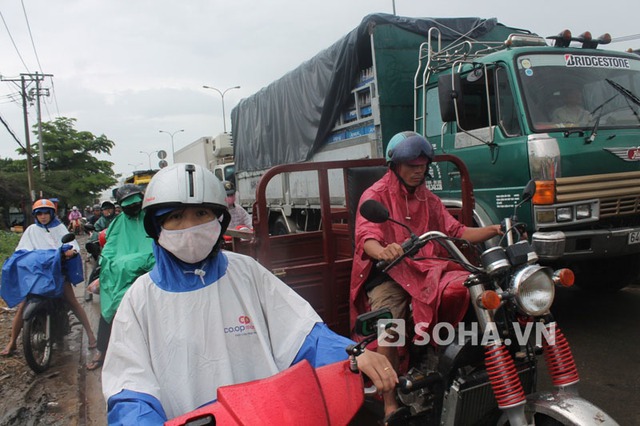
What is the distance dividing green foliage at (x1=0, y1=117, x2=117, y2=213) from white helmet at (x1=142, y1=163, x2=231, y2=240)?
30.2 meters

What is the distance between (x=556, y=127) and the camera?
444 cm

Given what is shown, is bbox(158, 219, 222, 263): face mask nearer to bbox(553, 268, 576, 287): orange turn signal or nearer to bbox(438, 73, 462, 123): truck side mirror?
bbox(553, 268, 576, 287): orange turn signal

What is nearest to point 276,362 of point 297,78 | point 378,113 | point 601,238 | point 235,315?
point 235,315

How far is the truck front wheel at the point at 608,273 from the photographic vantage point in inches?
215

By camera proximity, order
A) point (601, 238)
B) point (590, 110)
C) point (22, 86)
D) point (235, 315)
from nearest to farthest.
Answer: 1. point (235, 315)
2. point (601, 238)
3. point (590, 110)
4. point (22, 86)

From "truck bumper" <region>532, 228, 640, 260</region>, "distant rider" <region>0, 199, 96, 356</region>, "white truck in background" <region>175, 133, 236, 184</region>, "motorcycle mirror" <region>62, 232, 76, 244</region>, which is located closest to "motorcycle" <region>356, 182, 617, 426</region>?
"truck bumper" <region>532, 228, 640, 260</region>

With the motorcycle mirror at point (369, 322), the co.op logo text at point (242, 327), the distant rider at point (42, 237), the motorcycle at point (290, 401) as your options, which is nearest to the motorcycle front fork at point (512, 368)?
the motorcycle mirror at point (369, 322)

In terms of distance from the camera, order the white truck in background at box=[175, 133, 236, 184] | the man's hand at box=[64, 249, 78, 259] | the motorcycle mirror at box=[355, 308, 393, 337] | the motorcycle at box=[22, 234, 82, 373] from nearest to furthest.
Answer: the motorcycle mirror at box=[355, 308, 393, 337]
the motorcycle at box=[22, 234, 82, 373]
the man's hand at box=[64, 249, 78, 259]
the white truck in background at box=[175, 133, 236, 184]

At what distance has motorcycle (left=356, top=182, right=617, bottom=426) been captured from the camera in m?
1.94

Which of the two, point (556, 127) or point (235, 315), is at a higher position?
point (556, 127)

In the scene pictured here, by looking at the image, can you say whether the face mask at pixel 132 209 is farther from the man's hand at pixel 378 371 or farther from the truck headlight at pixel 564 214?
the truck headlight at pixel 564 214

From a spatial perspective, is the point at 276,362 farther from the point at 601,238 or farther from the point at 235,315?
the point at 601,238

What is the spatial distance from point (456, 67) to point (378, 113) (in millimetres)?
1002

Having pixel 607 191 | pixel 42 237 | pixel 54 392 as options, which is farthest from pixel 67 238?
pixel 607 191
